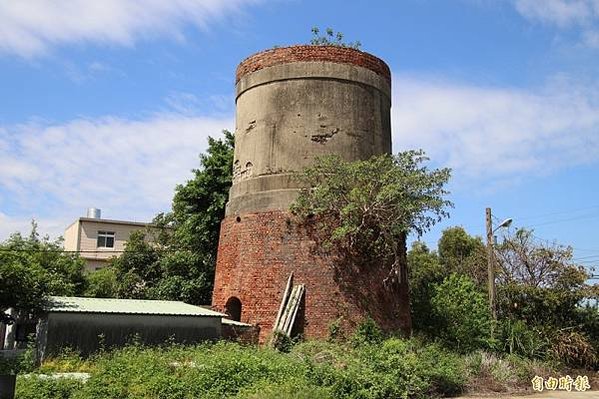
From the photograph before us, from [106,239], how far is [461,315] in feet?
104

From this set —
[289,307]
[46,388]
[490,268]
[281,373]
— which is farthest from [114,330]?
[490,268]

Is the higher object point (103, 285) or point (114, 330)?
point (103, 285)

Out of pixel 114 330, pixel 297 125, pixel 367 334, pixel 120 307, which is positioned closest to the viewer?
pixel 114 330

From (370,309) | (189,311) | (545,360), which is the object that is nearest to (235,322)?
(189,311)

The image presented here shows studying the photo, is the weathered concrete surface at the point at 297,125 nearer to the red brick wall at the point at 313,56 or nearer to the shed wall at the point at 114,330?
the red brick wall at the point at 313,56

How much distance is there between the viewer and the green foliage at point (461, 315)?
695 inches

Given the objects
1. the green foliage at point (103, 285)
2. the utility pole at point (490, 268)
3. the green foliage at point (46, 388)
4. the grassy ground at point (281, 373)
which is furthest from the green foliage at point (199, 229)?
the green foliage at point (46, 388)

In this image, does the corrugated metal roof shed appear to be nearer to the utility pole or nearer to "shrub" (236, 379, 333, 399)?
"shrub" (236, 379, 333, 399)

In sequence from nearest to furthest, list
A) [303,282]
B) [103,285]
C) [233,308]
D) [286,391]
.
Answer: [286,391] → [303,282] → [233,308] → [103,285]

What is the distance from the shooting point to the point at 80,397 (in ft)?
32.3

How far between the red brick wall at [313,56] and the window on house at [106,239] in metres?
29.2

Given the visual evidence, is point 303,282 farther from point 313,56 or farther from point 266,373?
point 313,56

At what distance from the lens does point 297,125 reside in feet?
55.1

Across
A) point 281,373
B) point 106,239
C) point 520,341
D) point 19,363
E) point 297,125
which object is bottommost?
point 19,363
